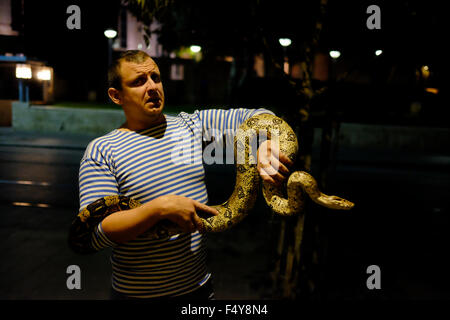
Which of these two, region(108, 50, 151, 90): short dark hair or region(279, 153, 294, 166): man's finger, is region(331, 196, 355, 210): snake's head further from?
region(108, 50, 151, 90): short dark hair

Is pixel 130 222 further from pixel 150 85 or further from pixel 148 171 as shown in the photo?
pixel 150 85

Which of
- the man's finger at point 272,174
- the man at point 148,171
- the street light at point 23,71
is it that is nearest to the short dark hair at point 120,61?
the man at point 148,171

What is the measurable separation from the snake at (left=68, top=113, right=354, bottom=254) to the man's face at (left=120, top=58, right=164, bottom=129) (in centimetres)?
43

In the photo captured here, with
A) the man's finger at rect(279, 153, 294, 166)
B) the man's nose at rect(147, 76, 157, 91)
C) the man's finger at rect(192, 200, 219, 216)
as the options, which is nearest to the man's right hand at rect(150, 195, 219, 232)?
the man's finger at rect(192, 200, 219, 216)

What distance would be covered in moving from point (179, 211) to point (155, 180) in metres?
0.37

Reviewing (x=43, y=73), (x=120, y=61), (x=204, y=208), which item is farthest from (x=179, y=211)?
(x=43, y=73)

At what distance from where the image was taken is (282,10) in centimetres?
380

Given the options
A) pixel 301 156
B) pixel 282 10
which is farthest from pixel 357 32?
pixel 301 156

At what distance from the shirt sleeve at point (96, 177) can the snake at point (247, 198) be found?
8cm

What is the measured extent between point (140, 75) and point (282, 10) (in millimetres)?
2547

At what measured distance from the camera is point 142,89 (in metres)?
1.75

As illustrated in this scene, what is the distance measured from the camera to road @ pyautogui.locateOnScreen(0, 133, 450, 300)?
452 centimetres
